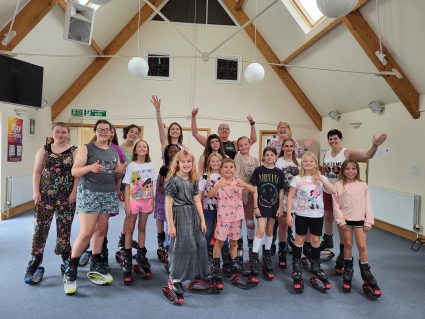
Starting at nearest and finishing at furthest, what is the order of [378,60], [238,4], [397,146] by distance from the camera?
[378,60] → [397,146] → [238,4]

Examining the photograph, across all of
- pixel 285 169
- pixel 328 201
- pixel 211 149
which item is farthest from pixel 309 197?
pixel 211 149

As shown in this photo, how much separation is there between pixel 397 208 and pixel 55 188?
4847 mm

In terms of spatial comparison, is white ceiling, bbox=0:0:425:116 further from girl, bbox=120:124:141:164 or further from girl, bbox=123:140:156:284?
girl, bbox=123:140:156:284

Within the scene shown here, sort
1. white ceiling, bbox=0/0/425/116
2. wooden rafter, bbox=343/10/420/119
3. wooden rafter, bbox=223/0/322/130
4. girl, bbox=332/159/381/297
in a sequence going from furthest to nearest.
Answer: wooden rafter, bbox=223/0/322/130, wooden rafter, bbox=343/10/420/119, white ceiling, bbox=0/0/425/116, girl, bbox=332/159/381/297

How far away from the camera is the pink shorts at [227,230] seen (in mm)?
2969

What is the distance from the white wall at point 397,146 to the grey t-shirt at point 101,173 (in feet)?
14.2

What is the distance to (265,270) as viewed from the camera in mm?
3199

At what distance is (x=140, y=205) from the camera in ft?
9.93

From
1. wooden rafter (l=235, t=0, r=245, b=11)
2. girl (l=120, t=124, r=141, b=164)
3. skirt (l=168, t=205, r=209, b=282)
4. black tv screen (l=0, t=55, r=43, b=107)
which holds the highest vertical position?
wooden rafter (l=235, t=0, r=245, b=11)

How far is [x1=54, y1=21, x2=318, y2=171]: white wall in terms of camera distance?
762cm

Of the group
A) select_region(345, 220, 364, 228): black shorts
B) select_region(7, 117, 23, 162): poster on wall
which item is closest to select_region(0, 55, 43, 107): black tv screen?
select_region(7, 117, 23, 162): poster on wall

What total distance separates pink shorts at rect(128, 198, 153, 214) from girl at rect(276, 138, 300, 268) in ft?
4.39

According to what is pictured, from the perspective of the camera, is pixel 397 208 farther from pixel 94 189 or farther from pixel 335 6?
pixel 94 189

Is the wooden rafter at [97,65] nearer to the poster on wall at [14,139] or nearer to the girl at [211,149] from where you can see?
the poster on wall at [14,139]
